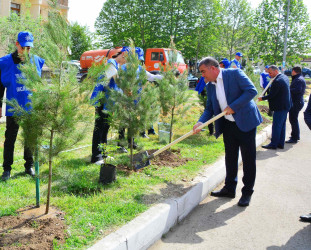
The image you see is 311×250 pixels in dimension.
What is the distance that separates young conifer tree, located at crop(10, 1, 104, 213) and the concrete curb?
1.02m

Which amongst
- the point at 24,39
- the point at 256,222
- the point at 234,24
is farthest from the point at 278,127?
the point at 234,24

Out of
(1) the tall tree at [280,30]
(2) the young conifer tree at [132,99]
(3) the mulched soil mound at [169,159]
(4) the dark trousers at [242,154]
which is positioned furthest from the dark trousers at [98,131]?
(1) the tall tree at [280,30]

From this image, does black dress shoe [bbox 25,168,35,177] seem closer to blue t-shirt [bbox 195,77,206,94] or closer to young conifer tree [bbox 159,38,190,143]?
young conifer tree [bbox 159,38,190,143]

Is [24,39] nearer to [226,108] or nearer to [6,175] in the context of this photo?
[6,175]

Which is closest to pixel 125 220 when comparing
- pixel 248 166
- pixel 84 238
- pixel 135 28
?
pixel 84 238

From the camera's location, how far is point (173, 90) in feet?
19.6

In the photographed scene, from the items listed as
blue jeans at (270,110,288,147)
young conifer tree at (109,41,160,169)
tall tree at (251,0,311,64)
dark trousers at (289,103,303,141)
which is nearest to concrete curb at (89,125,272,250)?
young conifer tree at (109,41,160,169)

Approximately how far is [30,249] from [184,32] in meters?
32.0

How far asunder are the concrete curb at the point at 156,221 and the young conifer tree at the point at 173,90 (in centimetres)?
169

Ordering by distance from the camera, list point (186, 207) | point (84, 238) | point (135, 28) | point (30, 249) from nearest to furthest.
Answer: point (30, 249) < point (84, 238) < point (186, 207) < point (135, 28)

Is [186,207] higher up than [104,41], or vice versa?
[104,41]

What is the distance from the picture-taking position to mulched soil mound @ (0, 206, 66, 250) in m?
2.67

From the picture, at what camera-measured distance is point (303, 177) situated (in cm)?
550

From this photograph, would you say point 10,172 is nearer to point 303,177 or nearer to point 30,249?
point 30,249
